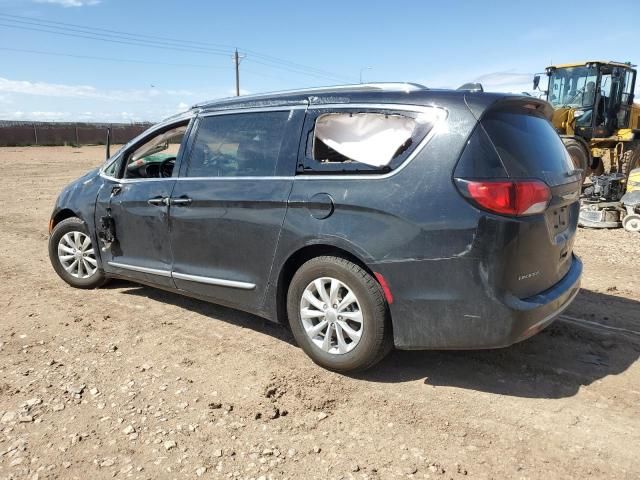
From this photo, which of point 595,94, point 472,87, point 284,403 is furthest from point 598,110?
point 284,403

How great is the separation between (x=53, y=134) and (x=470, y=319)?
5359 centimetres

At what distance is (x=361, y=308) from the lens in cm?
329

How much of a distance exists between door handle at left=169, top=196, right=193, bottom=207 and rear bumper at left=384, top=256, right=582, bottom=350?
75.6 inches

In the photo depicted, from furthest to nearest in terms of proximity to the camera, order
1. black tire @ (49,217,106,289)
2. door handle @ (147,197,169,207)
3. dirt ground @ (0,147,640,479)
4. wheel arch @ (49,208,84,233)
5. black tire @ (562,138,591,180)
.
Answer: black tire @ (562,138,591,180)
wheel arch @ (49,208,84,233)
black tire @ (49,217,106,289)
door handle @ (147,197,169,207)
dirt ground @ (0,147,640,479)

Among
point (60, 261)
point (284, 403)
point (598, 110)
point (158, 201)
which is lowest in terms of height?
point (284, 403)

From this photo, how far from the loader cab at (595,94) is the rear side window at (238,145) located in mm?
10843

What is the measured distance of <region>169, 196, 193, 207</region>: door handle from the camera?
164 inches

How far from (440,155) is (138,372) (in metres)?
2.45

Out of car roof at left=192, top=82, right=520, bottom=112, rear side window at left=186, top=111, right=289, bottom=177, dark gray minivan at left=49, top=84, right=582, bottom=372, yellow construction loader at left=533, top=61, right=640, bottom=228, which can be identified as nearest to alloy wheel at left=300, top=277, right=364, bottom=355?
dark gray minivan at left=49, top=84, right=582, bottom=372

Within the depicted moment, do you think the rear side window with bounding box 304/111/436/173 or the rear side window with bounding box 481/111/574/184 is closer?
the rear side window with bounding box 481/111/574/184

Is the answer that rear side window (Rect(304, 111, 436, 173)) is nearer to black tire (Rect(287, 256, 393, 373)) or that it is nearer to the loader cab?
black tire (Rect(287, 256, 393, 373))

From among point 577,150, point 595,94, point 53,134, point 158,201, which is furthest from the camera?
point 53,134

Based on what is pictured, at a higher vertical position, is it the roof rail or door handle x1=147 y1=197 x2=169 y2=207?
the roof rail

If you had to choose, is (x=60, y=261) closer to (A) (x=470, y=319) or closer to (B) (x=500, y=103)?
(A) (x=470, y=319)
